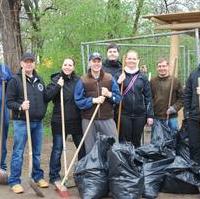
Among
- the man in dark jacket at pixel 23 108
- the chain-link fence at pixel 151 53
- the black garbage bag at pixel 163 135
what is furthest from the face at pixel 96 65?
the chain-link fence at pixel 151 53

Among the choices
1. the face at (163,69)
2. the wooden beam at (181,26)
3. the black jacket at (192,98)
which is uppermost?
the wooden beam at (181,26)

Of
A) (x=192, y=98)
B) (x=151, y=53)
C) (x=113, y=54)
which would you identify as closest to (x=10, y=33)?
(x=151, y=53)

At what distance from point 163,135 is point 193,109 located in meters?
0.63

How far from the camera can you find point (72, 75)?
6.55 meters

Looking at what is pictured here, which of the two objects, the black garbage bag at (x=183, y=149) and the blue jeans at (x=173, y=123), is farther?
the blue jeans at (x=173, y=123)

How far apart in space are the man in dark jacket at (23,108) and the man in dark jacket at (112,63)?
93 centimetres

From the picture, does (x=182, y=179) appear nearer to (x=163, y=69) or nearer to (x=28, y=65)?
(x=163, y=69)

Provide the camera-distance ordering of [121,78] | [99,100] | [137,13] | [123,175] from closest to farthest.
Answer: [123,175] < [99,100] < [121,78] < [137,13]

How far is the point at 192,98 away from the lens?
6461mm

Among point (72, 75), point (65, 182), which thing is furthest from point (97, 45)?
point (65, 182)

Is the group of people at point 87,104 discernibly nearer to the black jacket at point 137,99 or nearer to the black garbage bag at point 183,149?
the black jacket at point 137,99

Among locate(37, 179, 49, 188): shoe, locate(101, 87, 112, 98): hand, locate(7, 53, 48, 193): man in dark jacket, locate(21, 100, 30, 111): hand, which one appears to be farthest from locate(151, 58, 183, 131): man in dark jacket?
locate(21, 100, 30, 111): hand

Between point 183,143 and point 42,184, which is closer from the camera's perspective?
Result: point 42,184

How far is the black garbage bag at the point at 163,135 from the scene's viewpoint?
267 inches
